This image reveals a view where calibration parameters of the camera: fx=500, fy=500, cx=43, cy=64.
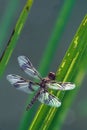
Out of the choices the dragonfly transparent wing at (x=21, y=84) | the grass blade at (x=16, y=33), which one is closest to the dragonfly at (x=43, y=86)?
the dragonfly transparent wing at (x=21, y=84)

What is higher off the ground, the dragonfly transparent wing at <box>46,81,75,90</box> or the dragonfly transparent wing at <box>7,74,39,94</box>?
the dragonfly transparent wing at <box>7,74,39,94</box>

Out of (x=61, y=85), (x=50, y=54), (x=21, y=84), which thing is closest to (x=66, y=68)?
(x=61, y=85)

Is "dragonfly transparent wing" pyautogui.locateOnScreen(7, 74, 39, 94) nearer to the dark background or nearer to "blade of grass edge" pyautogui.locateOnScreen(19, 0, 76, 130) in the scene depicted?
"blade of grass edge" pyautogui.locateOnScreen(19, 0, 76, 130)

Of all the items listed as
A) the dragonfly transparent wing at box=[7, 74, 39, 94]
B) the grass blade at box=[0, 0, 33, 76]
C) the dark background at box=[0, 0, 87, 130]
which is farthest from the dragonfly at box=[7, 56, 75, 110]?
the dark background at box=[0, 0, 87, 130]

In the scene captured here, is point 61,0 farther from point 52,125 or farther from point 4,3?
point 52,125

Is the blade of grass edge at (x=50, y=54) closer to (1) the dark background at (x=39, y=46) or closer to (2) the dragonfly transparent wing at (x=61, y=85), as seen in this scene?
(2) the dragonfly transparent wing at (x=61, y=85)

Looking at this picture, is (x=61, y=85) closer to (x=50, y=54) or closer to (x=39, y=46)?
(x=50, y=54)

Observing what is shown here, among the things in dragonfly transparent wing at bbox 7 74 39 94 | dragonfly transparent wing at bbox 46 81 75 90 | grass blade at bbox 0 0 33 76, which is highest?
grass blade at bbox 0 0 33 76

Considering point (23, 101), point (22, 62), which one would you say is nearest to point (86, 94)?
point (23, 101)
